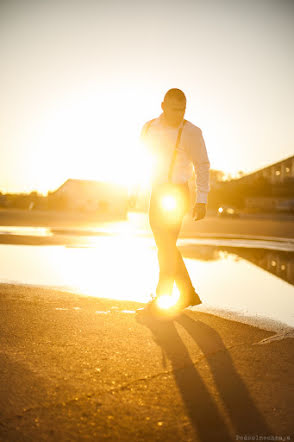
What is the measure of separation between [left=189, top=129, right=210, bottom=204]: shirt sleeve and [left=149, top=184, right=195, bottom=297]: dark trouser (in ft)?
0.44

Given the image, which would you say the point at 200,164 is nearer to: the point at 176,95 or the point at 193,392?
the point at 176,95

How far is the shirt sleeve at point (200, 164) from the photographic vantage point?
14.6ft

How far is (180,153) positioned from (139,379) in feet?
8.05

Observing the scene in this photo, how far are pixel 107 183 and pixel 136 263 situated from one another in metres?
87.4

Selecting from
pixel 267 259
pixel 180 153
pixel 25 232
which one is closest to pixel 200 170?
pixel 180 153

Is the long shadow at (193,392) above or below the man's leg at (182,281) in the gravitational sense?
below

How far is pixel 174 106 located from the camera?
14.4 feet

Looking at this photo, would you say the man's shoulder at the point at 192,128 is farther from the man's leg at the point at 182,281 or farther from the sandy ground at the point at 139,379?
the sandy ground at the point at 139,379

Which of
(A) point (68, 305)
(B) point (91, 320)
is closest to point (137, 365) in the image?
(B) point (91, 320)

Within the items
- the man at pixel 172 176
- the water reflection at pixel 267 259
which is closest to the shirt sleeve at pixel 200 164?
the man at pixel 172 176

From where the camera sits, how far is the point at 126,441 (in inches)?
75.9

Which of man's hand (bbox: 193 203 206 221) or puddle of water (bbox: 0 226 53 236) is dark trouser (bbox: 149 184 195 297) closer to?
man's hand (bbox: 193 203 206 221)

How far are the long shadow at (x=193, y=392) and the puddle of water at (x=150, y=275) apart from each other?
1323 millimetres

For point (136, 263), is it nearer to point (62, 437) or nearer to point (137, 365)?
point (137, 365)
